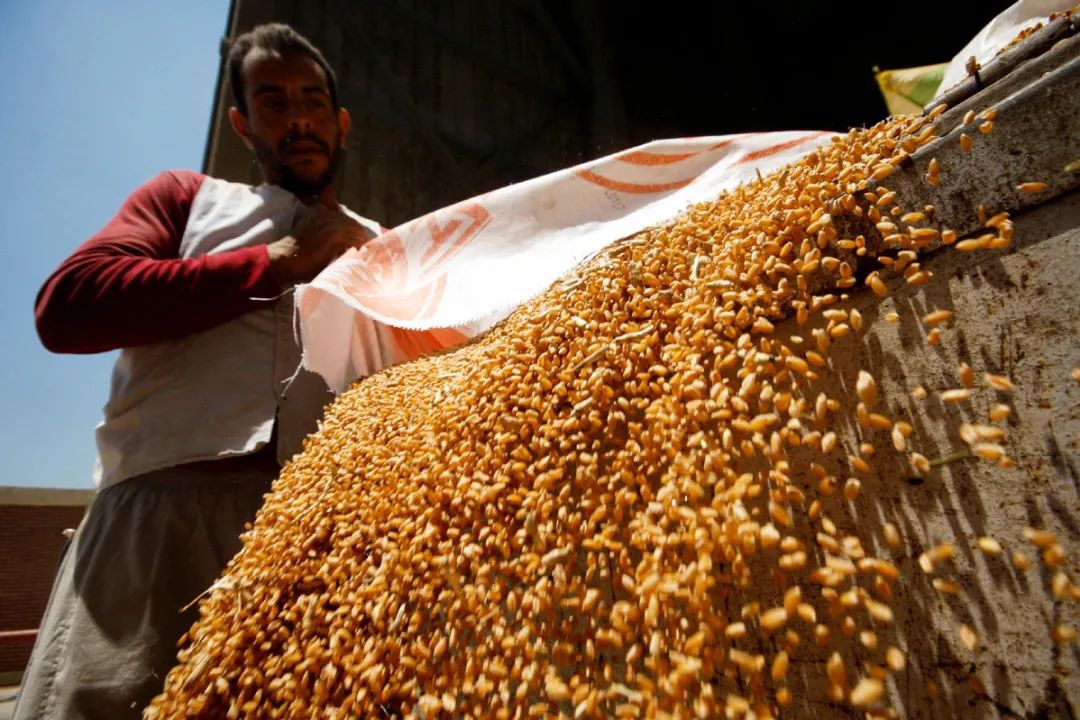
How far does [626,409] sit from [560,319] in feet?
0.76

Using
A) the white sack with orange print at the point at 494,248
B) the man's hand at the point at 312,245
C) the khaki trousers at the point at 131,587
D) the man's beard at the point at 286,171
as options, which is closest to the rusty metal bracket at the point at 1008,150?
the white sack with orange print at the point at 494,248

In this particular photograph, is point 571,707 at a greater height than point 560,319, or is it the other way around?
point 560,319

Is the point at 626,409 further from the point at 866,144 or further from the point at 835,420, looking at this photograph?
the point at 866,144

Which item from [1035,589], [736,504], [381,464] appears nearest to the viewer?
[1035,589]

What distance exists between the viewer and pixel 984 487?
0.52 metres

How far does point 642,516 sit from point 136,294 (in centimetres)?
146

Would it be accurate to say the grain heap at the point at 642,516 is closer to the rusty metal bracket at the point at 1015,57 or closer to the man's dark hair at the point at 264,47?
the rusty metal bracket at the point at 1015,57

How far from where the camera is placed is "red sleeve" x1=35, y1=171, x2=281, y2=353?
139 cm

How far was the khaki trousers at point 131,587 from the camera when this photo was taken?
1221 mm

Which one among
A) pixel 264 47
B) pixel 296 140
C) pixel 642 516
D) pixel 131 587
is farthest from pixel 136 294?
pixel 642 516

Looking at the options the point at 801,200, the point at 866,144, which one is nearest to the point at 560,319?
the point at 801,200

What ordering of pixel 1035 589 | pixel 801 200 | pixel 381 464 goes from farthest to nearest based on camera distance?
1. pixel 381 464
2. pixel 801 200
3. pixel 1035 589

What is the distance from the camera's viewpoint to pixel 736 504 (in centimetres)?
58

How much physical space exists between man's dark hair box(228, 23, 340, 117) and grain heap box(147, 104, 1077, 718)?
172 centimetres
